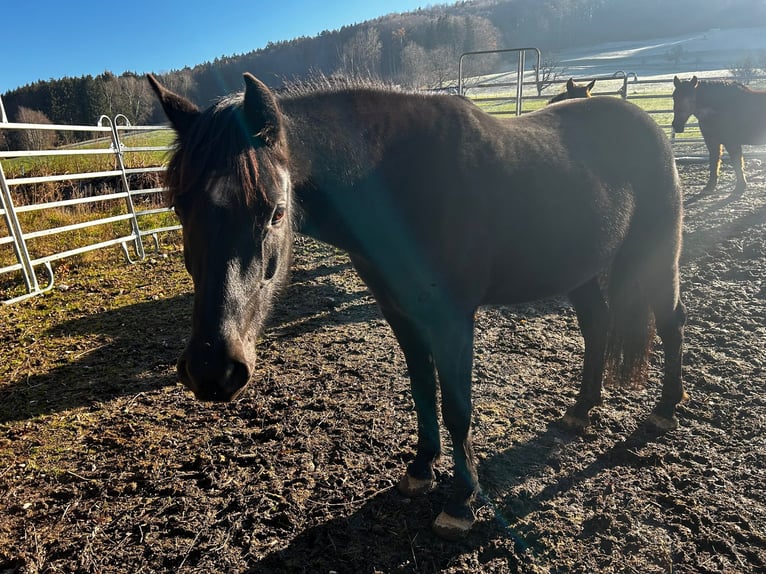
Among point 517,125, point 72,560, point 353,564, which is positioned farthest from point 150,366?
point 517,125

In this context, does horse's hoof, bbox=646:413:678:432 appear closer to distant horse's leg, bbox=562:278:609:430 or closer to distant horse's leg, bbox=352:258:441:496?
distant horse's leg, bbox=562:278:609:430

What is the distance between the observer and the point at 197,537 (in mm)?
2074

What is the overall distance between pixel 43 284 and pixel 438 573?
21.1ft

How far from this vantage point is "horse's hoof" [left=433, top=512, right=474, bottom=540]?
6.82ft

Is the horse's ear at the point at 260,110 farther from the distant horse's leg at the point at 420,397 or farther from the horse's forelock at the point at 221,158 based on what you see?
the distant horse's leg at the point at 420,397

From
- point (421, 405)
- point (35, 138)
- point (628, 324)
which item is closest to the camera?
point (421, 405)

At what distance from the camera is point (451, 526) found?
6.88 ft

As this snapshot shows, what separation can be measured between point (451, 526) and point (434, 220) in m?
1.46

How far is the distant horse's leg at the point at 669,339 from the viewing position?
9.44ft

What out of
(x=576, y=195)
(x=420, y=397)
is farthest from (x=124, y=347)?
(x=576, y=195)

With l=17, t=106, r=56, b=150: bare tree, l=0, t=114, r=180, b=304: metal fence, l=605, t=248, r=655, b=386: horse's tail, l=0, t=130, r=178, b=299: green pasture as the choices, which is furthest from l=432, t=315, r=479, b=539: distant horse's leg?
l=17, t=106, r=56, b=150: bare tree

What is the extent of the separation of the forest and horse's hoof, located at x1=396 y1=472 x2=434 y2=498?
2152 mm

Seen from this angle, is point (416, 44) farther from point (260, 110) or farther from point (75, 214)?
point (260, 110)

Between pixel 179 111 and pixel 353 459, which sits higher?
pixel 179 111
